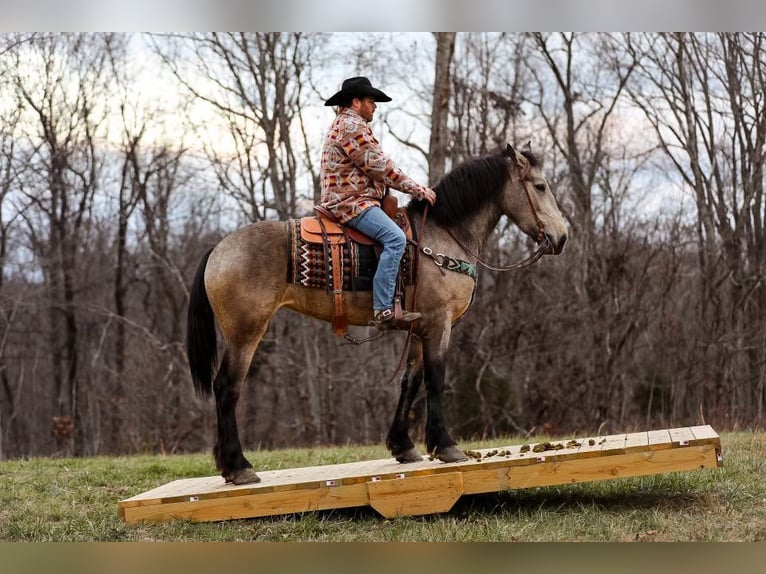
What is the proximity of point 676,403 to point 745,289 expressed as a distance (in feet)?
6.79

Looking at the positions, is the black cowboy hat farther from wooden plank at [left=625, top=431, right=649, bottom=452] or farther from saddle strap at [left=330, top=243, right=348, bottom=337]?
wooden plank at [left=625, top=431, right=649, bottom=452]

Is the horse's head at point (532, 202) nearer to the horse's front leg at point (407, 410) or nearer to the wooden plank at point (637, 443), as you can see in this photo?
the horse's front leg at point (407, 410)

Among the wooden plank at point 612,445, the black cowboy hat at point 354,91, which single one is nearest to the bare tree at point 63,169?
the black cowboy hat at point 354,91

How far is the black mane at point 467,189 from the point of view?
5.41 metres

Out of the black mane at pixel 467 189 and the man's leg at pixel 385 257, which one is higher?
the black mane at pixel 467 189

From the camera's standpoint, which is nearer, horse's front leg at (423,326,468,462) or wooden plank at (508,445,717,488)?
wooden plank at (508,445,717,488)

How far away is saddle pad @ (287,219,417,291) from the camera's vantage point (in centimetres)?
510

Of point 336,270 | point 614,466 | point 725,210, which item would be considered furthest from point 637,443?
point 725,210

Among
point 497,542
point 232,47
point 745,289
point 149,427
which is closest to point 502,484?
point 497,542

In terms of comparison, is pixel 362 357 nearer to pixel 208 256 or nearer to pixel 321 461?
pixel 321 461

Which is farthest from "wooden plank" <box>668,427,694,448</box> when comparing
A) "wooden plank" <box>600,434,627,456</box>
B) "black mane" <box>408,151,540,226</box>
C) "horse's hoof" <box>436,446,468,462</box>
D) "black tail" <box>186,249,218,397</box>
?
"black tail" <box>186,249,218,397</box>

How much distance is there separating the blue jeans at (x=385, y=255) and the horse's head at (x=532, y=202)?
919mm

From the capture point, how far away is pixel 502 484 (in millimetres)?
4703

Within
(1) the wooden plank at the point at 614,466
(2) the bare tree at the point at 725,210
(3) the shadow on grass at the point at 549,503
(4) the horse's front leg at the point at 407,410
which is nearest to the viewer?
(1) the wooden plank at the point at 614,466
